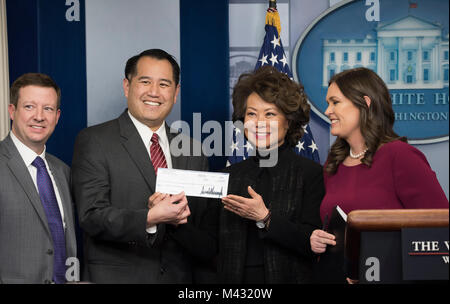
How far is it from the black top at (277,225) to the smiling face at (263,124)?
0.11 m

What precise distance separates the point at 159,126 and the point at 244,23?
1.78 m

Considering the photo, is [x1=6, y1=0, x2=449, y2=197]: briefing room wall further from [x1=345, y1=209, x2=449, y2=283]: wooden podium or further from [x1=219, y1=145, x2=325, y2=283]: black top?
[x1=345, y1=209, x2=449, y2=283]: wooden podium

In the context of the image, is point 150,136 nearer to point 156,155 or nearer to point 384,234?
point 156,155

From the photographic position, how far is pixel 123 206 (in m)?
2.76

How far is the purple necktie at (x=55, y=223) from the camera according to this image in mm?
2572

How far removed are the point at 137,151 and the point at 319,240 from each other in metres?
1.09

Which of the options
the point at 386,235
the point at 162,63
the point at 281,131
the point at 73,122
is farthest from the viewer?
the point at 73,122

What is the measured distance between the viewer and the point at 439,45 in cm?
441

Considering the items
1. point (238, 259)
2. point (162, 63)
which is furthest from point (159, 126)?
point (238, 259)

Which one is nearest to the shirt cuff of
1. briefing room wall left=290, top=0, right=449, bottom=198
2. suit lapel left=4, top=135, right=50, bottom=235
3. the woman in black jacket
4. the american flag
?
the woman in black jacket

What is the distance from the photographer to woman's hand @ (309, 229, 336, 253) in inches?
90.3

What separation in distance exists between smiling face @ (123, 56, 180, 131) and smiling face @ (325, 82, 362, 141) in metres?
0.93

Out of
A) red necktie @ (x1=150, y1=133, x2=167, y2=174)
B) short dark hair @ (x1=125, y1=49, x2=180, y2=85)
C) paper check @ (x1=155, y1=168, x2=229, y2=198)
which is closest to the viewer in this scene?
paper check @ (x1=155, y1=168, x2=229, y2=198)
